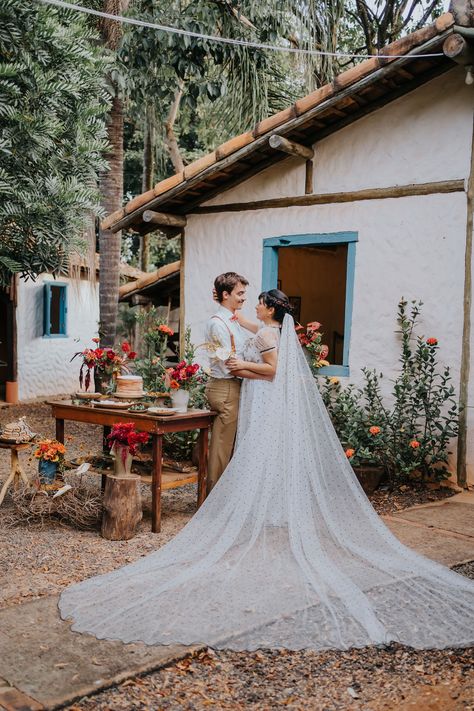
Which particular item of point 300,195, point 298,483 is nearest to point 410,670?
point 298,483

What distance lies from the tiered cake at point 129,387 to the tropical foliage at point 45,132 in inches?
55.7

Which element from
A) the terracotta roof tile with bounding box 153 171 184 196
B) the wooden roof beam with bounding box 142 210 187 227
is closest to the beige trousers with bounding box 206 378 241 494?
the terracotta roof tile with bounding box 153 171 184 196

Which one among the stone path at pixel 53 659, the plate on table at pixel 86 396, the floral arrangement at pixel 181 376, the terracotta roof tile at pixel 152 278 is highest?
the terracotta roof tile at pixel 152 278

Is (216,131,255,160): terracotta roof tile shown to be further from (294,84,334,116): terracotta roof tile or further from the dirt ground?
the dirt ground

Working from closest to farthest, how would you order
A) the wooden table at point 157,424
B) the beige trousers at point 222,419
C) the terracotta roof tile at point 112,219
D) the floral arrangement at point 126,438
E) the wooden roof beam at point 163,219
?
the floral arrangement at point 126,438 → the wooden table at point 157,424 → the beige trousers at point 222,419 → the wooden roof beam at point 163,219 → the terracotta roof tile at point 112,219

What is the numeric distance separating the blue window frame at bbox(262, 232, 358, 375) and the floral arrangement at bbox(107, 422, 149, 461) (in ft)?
9.98

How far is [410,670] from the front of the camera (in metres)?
3.27

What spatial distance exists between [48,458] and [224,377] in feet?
4.74

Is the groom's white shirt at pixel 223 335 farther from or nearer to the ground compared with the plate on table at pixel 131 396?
farther from the ground

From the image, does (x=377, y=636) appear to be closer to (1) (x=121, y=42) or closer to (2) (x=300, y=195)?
(2) (x=300, y=195)

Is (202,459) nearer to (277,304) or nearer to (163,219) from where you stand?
(277,304)

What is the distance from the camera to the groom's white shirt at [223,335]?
5527 millimetres

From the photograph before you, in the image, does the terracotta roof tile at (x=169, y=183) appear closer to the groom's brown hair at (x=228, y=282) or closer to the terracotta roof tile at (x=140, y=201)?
the terracotta roof tile at (x=140, y=201)

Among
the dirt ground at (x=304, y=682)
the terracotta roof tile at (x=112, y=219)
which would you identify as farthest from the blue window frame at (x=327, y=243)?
the dirt ground at (x=304, y=682)
